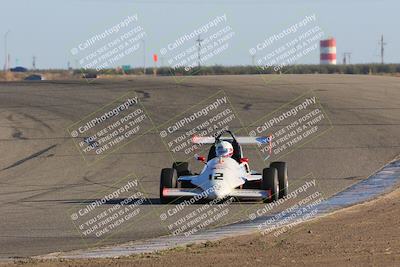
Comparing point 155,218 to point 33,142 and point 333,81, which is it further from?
point 333,81

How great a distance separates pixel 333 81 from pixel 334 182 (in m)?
26.2

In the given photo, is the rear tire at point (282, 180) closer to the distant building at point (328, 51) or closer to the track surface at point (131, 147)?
the track surface at point (131, 147)

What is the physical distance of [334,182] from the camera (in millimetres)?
22734

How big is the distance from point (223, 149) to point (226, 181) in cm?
106

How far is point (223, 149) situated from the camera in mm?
20484

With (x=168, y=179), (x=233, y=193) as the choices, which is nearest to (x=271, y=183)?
(x=233, y=193)

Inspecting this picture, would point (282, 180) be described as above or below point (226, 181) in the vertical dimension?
below

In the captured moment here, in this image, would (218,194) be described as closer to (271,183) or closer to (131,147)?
(271,183)

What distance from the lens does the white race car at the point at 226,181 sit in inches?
767

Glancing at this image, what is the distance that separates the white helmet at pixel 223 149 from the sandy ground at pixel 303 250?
4.79 metres

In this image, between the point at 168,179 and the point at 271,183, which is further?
the point at 168,179

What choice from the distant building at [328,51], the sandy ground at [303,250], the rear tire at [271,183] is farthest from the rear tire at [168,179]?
the distant building at [328,51]

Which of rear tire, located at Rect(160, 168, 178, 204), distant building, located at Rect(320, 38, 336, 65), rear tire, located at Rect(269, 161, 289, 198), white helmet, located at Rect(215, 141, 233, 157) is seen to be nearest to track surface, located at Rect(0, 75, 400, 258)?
rear tire, located at Rect(160, 168, 178, 204)

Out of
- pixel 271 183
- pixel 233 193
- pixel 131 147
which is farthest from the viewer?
pixel 131 147
